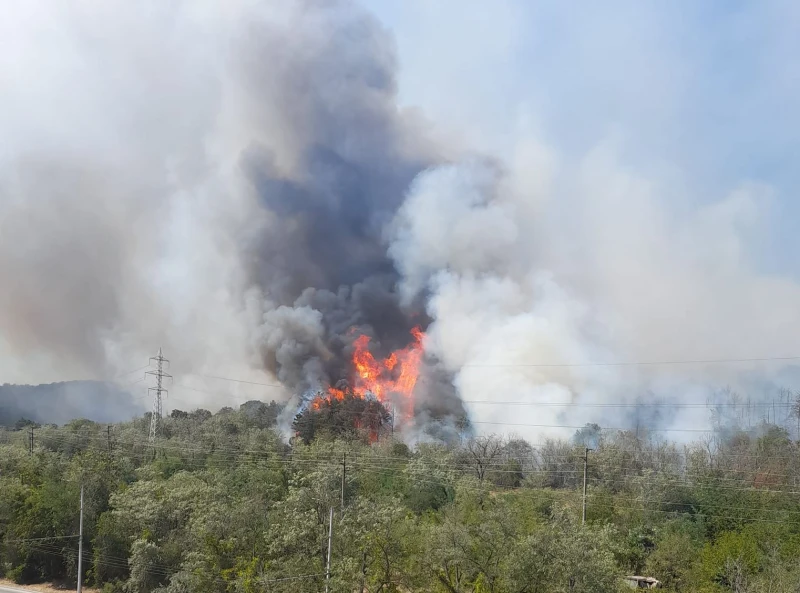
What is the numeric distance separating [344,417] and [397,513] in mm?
54261

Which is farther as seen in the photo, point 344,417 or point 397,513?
point 344,417

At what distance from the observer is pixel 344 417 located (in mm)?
91375

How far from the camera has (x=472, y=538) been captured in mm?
33594

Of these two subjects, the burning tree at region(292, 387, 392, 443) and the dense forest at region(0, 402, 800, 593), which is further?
the burning tree at region(292, 387, 392, 443)

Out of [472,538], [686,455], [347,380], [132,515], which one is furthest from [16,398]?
[472,538]

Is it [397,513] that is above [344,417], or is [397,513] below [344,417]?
below

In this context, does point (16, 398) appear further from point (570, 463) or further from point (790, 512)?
point (790, 512)

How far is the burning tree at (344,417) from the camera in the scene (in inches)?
3487

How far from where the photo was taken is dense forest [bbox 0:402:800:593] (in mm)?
34688

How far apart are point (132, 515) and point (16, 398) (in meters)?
134

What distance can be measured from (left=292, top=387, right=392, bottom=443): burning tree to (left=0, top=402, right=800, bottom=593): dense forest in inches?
15.3

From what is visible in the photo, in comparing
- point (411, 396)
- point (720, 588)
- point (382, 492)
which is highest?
point (411, 396)

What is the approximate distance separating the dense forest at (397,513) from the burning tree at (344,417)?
1.28 feet

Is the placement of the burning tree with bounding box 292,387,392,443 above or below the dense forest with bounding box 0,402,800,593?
above
